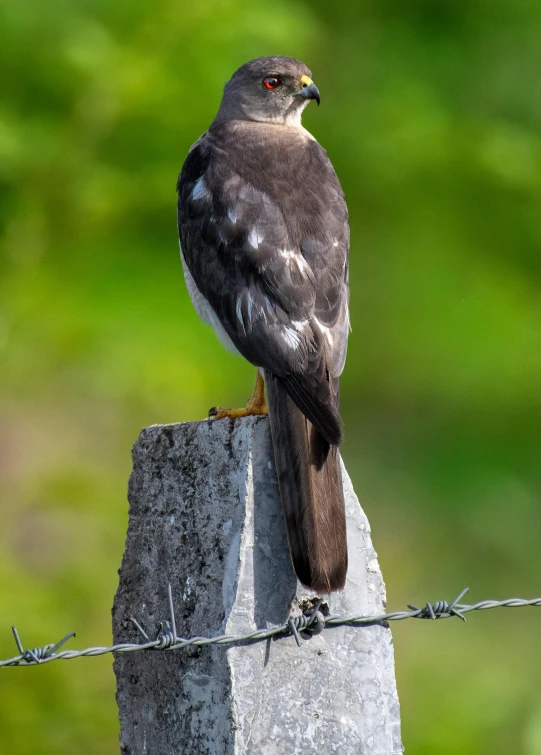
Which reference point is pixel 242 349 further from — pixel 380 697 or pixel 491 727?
pixel 491 727

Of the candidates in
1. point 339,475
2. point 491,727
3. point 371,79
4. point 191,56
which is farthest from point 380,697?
point 371,79

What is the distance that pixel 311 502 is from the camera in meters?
2.89

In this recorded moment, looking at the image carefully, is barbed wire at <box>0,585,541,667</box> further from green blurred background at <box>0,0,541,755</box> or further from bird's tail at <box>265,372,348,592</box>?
green blurred background at <box>0,0,541,755</box>

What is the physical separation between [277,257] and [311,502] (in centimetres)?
100

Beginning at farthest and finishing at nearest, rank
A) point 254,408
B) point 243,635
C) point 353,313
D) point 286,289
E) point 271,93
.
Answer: point 353,313, point 271,93, point 254,408, point 286,289, point 243,635

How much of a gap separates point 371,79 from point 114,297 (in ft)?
13.4

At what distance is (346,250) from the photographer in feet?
12.8

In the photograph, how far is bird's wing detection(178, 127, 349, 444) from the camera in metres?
3.39

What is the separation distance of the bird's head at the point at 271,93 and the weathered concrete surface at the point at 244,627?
227 cm

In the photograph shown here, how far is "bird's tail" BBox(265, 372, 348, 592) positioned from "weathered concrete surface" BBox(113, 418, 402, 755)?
0.05 m

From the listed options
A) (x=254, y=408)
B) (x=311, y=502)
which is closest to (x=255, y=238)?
(x=254, y=408)

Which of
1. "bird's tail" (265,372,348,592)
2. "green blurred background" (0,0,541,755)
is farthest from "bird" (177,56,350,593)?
"green blurred background" (0,0,541,755)

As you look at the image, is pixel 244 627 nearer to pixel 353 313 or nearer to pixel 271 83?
pixel 271 83

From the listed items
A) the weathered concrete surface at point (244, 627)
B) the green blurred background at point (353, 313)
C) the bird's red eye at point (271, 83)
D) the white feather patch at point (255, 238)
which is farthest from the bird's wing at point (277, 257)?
the green blurred background at point (353, 313)
